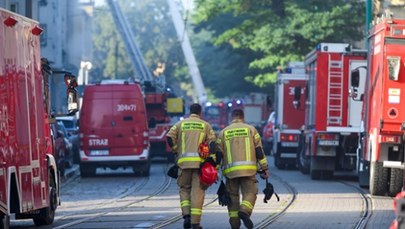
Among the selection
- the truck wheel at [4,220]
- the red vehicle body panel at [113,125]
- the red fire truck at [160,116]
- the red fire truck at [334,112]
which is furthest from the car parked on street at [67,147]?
the truck wheel at [4,220]

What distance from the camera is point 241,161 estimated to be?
16.9 meters

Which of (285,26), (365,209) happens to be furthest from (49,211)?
(285,26)

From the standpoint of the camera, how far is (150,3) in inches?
7205

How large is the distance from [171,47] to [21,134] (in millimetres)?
126822

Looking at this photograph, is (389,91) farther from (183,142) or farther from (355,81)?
(183,142)

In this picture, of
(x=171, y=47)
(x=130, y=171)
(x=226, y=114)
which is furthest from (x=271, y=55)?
(x=171, y=47)

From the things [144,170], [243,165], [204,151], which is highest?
[204,151]

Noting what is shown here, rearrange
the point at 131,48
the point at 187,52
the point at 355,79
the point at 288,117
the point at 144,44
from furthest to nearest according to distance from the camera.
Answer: the point at 144,44 → the point at 187,52 → the point at 131,48 → the point at 288,117 → the point at 355,79

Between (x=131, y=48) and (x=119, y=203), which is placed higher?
(x=131, y=48)

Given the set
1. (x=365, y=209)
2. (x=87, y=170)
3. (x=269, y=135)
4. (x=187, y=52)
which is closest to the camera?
(x=365, y=209)

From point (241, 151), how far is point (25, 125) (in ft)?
9.40

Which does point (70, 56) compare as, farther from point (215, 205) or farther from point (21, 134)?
point (21, 134)

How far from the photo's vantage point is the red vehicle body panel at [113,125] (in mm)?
34688

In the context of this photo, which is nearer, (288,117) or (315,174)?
(315,174)
